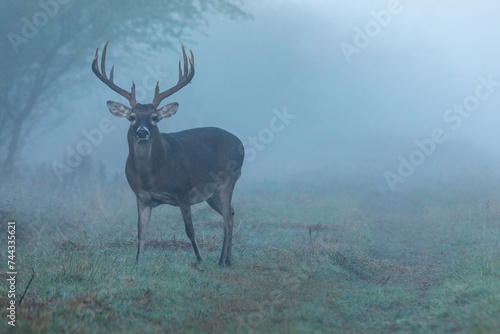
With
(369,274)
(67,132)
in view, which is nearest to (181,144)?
(369,274)

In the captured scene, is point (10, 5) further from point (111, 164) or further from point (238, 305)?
point (238, 305)

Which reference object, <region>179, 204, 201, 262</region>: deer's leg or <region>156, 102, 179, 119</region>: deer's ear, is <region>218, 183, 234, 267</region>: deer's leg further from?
<region>156, 102, 179, 119</region>: deer's ear

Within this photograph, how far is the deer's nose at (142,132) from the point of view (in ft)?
27.1

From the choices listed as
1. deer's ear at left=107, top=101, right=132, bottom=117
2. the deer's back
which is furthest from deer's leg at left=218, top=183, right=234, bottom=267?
deer's ear at left=107, top=101, right=132, bottom=117

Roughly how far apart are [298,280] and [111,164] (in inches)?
851

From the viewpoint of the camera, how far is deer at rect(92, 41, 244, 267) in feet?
28.4

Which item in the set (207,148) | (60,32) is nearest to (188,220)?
(207,148)

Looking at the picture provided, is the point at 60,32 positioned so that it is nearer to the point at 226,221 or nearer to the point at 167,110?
the point at 167,110

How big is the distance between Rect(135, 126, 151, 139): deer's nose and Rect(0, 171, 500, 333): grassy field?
63.3 inches

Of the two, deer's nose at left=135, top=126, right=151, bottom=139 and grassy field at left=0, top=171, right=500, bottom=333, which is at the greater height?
deer's nose at left=135, top=126, right=151, bottom=139

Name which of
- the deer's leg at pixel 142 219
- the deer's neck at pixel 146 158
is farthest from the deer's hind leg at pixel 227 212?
the deer's neck at pixel 146 158

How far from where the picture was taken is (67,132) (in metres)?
39.1

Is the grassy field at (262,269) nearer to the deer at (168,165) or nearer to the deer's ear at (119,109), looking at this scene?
the deer at (168,165)

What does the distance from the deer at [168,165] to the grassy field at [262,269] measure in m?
0.64
